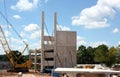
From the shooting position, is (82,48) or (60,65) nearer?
(60,65)

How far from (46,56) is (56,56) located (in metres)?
5.62

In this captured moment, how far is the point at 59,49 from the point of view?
140250 mm

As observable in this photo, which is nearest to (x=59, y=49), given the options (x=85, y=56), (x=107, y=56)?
(x=107, y=56)

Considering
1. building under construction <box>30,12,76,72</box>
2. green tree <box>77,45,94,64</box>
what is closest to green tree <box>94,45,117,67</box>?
building under construction <box>30,12,76,72</box>

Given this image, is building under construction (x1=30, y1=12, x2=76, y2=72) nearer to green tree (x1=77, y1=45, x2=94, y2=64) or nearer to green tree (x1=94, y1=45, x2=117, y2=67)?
green tree (x1=94, y1=45, x2=117, y2=67)

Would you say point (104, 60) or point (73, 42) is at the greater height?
point (73, 42)

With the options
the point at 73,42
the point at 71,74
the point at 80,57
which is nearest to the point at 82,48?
the point at 80,57

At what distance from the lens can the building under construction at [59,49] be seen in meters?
139

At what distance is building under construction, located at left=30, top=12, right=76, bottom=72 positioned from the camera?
139m

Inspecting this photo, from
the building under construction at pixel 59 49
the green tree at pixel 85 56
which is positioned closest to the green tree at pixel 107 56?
the building under construction at pixel 59 49

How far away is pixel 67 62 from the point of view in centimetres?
14062

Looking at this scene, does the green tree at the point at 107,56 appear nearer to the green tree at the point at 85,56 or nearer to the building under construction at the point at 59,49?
the building under construction at the point at 59,49

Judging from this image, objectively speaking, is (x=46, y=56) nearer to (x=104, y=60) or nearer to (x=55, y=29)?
(x=55, y=29)

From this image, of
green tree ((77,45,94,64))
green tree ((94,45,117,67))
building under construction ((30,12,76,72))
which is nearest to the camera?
green tree ((94,45,117,67))
